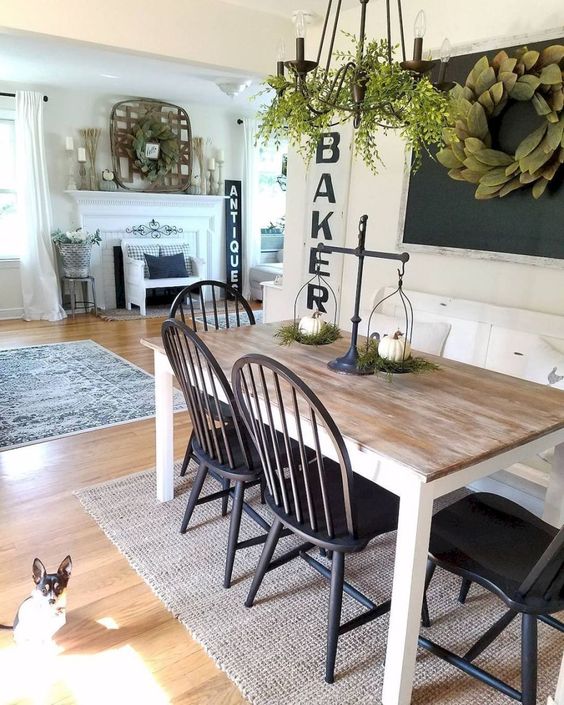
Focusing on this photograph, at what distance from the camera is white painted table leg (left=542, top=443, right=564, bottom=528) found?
1.89m

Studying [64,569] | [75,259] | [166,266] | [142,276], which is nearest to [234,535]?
A: [64,569]

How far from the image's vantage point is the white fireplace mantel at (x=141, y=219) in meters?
6.43

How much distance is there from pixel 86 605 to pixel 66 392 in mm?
2271

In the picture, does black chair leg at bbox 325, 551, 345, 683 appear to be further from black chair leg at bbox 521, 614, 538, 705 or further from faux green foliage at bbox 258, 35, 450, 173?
faux green foliage at bbox 258, 35, 450, 173

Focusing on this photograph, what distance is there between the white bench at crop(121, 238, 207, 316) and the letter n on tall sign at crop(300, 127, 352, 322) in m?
2.77

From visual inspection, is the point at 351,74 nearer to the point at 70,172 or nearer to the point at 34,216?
the point at 34,216

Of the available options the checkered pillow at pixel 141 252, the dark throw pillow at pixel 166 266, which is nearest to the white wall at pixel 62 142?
the checkered pillow at pixel 141 252

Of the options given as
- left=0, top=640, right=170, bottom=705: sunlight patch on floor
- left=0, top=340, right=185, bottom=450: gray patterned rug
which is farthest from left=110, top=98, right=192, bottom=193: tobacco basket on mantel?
left=0, top=640, right=170, bottom=705: sunlight patch on floor

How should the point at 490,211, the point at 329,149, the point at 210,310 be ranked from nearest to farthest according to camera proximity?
the point at 490,211 < the point at 329,149 < the point at 210,310

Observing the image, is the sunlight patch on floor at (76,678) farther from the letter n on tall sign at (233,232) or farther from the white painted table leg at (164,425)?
the letter n on tall sign at (233,232)

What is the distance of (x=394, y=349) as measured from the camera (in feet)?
6.48

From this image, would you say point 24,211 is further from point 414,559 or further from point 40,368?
point 414,559

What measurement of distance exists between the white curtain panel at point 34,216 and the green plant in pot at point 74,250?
13cm

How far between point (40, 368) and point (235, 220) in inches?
151
